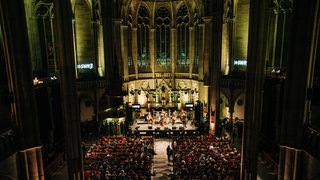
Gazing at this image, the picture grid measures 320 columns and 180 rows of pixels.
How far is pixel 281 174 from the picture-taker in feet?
39.9

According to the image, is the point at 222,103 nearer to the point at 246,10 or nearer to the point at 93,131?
the point at 246,10

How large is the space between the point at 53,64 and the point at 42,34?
305 cm

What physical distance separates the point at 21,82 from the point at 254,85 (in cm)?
1187

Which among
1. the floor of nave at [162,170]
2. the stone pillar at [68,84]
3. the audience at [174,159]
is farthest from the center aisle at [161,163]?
the stone pillar at [68,84]

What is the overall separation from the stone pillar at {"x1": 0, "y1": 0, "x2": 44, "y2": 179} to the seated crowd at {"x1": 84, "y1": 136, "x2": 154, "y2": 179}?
181 inches

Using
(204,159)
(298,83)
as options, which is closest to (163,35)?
(204,159)

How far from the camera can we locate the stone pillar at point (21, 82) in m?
10.8

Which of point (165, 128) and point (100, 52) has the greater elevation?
point (100, 52)

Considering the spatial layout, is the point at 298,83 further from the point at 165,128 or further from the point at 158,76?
the point at 158,76

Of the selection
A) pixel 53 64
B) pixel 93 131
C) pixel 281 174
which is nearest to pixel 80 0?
pixel 53 64

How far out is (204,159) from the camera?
16.7 metres

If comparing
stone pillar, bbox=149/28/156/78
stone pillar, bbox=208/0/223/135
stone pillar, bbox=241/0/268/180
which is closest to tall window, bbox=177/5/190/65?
stone pillar, bbox=149/28/156/78

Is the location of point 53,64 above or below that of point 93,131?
above

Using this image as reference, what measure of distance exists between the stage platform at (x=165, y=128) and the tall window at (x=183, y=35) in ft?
34.0
